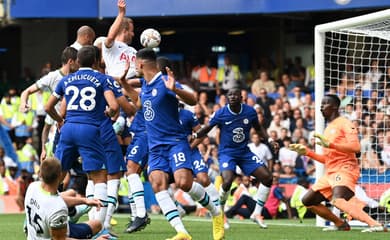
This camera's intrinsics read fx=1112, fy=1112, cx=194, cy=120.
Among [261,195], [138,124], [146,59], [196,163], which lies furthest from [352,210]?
[146,59]

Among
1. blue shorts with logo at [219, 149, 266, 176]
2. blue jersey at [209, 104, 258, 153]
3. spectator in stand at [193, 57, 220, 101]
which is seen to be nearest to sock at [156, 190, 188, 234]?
blue shorts with logo at [219, 149, 266, 176]

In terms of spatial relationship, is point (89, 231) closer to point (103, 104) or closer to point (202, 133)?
point (103, 104)

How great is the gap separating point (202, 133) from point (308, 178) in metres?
6.97

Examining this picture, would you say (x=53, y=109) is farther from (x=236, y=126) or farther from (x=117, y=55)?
(x=236, y=126)

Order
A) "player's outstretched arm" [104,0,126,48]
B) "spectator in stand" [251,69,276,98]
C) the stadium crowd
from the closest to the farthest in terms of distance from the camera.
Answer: "player's outstretched arm" [104,0,126,48]
the stadium crowd
"spectator in stand" [251,69,276,98]

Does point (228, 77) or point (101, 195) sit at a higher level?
point (228, 77)

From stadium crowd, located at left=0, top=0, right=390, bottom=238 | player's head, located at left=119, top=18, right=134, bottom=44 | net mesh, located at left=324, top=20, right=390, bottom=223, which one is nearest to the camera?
player's head, located at left=119, top=18, right=134, bottom=44

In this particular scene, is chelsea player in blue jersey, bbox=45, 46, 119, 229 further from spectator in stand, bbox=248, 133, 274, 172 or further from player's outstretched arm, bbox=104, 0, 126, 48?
spectator in stand, bbox=248, 133, 274, 172

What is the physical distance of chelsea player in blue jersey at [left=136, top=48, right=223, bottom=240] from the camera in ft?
42.7

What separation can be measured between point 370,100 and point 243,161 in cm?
444

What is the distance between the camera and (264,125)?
21125 mm

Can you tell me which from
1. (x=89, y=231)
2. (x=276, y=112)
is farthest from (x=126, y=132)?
(x=276, y=112)

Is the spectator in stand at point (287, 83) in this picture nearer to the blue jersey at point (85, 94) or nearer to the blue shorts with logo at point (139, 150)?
the blue shorts with logo at point (139, 150)

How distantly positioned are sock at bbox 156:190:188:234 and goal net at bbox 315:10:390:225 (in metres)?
5.31
